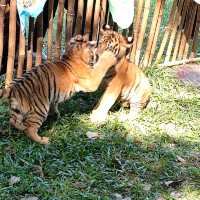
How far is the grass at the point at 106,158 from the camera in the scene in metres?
3.62

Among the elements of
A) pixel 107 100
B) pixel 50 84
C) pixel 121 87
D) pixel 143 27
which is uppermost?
pixel 143 27

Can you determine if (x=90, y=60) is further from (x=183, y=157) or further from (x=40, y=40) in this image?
(x=183, y=157)

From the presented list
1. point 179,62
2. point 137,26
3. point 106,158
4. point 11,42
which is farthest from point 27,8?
point 179,62

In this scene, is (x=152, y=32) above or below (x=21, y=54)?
above

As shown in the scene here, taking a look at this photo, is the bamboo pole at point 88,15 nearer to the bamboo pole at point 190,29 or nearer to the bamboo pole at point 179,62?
the bamboo pole at point 179,62

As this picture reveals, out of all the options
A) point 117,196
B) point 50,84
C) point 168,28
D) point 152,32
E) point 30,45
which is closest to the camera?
point 117,196

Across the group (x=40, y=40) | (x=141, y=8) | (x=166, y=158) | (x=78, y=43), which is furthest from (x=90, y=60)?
(x=141, y=8)

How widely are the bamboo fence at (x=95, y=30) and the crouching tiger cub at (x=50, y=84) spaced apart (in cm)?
56

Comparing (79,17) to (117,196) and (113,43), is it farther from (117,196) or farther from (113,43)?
(117,196)

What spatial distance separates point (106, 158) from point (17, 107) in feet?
2.62

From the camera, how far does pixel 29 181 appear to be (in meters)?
3.60

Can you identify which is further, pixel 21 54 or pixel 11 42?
pixel 21 54

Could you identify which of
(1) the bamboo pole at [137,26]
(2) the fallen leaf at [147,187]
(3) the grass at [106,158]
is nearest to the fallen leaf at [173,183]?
(3) the grass at [106,158]

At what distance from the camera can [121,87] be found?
187 inches
